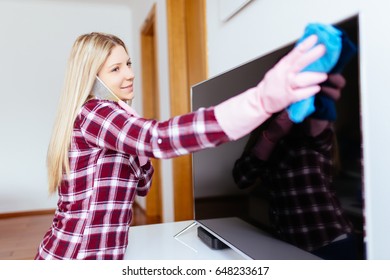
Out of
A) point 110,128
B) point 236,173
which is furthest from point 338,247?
point 110,128

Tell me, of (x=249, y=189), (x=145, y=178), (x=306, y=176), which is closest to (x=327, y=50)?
(x=306, y=176)

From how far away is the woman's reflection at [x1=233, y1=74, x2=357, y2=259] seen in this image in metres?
0.72

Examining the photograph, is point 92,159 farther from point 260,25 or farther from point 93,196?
point 260,25

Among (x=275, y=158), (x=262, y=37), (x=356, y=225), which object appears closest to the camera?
(x=356, y=225)

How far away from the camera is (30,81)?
4.31 metres

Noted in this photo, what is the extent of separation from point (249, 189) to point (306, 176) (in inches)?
10.8

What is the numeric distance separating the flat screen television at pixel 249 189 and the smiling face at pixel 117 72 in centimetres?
32

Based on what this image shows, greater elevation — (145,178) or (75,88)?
(75,88)

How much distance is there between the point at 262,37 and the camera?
146 centimetres

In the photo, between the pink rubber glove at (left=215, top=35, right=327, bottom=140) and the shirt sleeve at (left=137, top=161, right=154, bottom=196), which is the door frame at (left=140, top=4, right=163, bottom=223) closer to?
the shirt sleeve at (left=137, top=161, right=154, bottom=196)

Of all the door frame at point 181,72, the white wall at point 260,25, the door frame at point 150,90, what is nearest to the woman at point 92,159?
the white wall at point 260,25

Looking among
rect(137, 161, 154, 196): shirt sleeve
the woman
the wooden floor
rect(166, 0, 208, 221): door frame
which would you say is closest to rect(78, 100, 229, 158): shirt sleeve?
the woman

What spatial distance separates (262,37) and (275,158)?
2.36 ft
